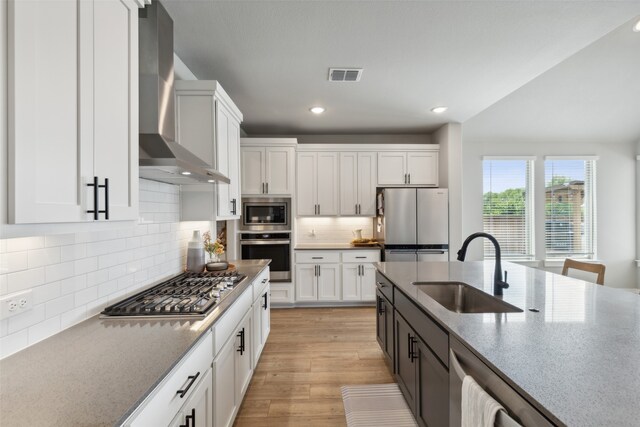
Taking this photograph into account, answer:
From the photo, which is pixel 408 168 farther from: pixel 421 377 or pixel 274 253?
pixel 421 377

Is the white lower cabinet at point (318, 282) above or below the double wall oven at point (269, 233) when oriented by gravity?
below

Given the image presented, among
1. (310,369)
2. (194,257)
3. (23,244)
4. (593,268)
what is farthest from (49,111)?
(593,268)

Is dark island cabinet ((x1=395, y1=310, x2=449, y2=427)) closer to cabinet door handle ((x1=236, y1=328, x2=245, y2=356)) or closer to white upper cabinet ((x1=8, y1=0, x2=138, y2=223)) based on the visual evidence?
cabinet door handle ((x1=236, y1=328, x2=245, y2=356))

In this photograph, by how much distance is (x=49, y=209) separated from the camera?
0.90 meters

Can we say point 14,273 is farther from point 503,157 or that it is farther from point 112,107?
point 503,157

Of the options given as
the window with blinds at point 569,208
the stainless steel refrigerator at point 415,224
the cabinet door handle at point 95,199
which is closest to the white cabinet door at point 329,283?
the stainless steel refrigerator at point 415,224

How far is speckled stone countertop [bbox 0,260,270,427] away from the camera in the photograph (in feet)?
2.60

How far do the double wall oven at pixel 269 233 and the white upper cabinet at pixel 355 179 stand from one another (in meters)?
0.88

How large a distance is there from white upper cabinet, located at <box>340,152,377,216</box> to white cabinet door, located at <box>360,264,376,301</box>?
834mm

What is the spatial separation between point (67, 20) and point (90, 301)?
1.26 m

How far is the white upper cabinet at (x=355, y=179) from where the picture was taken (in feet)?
15.4

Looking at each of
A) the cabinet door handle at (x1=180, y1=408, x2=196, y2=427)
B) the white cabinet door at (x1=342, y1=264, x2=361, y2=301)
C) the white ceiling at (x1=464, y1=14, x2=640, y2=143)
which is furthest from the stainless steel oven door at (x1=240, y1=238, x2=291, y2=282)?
the white ceiling at (x1=464, y1=14, x2=640, y2=143)

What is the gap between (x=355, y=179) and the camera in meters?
4.70

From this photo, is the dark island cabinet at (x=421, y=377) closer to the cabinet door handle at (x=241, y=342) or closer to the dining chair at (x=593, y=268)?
the cabinet door handle at (x=241, y=342)
